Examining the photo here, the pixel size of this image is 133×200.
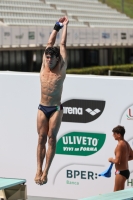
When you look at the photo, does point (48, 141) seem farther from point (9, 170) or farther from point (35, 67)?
point (35, 67)

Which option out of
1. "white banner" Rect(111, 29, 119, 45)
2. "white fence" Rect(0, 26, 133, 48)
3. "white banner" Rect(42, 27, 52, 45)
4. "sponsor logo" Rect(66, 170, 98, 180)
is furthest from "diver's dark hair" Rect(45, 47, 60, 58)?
"white banner" Rect(111, 29, 119, 45)

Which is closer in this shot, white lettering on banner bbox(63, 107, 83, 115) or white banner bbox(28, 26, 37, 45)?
white lettering on banner bbox(63, 107, 83, 115)

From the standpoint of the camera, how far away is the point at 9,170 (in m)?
10.0

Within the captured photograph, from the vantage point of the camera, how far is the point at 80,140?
31.3 feet

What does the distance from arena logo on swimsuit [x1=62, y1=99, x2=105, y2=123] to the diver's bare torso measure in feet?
5.99

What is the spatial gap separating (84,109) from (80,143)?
540 millimetres

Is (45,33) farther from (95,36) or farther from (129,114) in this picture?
(129,114)

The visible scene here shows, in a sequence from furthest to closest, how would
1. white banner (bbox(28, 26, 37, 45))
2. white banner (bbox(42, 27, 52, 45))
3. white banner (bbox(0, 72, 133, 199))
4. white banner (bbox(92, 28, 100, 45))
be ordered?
white banner (bbox(92, 28, 100, 45)) < white banner (bbox(42, 27, 52, 45)) < white banner (bbox(28, 26, 37, 45)) < white banner (bbox(0, 72, 133, 199))

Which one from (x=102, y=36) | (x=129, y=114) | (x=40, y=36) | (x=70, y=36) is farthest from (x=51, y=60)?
(x=102, y=36)

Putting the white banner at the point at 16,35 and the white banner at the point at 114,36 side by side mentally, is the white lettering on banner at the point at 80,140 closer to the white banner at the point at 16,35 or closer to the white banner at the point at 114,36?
the white banner at the point at 16,35

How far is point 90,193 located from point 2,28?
67.2ft

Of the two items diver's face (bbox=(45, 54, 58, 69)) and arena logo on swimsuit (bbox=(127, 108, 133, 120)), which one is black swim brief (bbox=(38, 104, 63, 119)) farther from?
arena logo on swimsuit (bbox=(127, 108, 133, 120))

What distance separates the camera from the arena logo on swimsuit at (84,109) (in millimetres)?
9500

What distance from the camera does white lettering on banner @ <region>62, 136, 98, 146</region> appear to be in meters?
9.52
